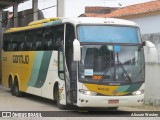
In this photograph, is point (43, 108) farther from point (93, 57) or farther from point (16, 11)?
point (16, 11)

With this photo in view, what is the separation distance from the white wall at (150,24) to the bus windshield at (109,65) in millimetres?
18566

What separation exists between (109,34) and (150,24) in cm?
1941

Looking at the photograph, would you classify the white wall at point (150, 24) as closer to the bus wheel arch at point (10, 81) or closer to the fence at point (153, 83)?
the bus wheel arch at point (10, 81)

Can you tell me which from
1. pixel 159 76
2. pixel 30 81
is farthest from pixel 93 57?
pixel 30 81

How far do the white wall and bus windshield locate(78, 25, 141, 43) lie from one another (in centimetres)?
1794

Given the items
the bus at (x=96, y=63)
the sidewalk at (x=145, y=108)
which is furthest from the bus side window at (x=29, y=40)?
the sidewalk at (x=145, y=108)

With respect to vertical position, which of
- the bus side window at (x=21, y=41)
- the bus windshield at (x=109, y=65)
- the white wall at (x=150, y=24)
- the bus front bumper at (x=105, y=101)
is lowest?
the bus front bumper at (x=105, y=101)

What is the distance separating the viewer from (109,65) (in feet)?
48.5

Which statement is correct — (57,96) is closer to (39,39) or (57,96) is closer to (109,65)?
(109,65)

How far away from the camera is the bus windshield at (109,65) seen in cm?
1466

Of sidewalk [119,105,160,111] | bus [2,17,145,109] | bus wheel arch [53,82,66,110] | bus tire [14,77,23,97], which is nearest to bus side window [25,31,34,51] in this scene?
bus tire [14,77,23,97]

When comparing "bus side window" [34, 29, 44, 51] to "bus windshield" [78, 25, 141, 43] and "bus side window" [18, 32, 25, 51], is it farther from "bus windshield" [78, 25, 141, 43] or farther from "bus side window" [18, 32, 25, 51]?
"bus windshield" [78, 25, 141, 43]

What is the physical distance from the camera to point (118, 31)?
50.9 feet

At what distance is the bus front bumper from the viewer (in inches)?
570
